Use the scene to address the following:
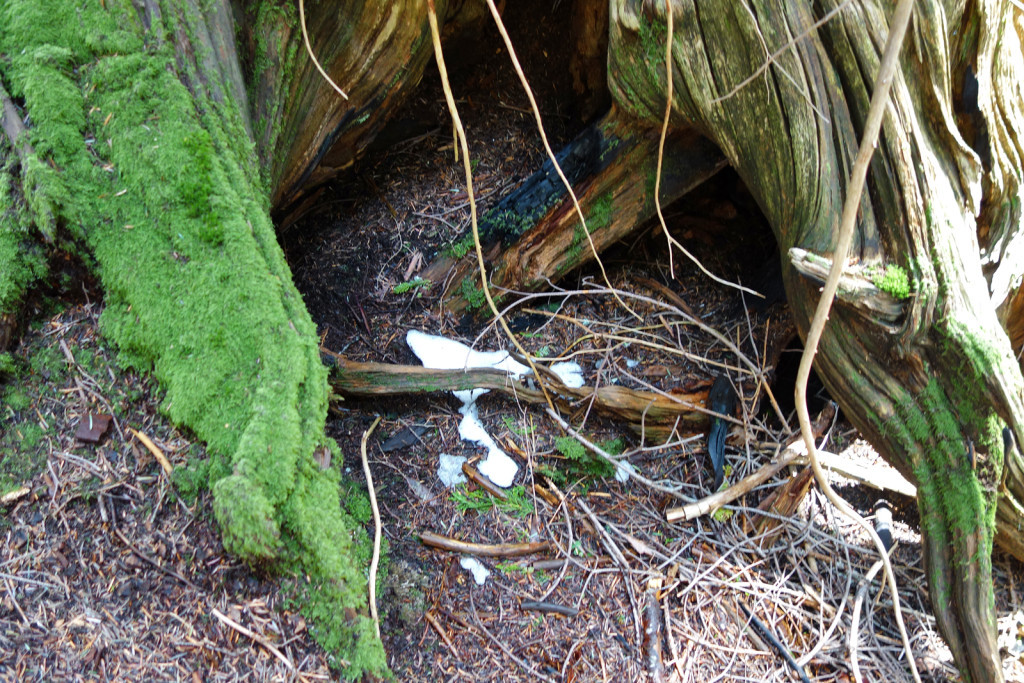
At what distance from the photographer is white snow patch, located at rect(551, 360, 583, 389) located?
3186 millimetres

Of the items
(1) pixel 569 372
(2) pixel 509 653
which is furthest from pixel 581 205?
(2) pixel 509 653

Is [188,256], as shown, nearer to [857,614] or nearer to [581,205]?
[581,205]

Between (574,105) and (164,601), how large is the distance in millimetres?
3224

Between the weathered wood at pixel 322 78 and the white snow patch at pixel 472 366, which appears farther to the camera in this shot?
the white snow patch at pixel 472 366

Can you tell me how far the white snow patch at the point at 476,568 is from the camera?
8.39ft

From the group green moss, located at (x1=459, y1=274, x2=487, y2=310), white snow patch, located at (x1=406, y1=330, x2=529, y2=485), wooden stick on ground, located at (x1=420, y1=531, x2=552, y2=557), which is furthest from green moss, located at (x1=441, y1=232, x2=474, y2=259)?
wooden stick on ground, located at (x1=420, y1=531, x2=552, y2=557)

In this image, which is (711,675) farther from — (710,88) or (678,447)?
(710,88)

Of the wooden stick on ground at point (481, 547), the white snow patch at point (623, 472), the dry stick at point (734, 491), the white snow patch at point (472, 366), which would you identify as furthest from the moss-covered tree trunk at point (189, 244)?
the dry stick at point (734, 491)

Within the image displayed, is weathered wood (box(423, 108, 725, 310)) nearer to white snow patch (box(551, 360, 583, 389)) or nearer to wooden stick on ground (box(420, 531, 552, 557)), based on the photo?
white snow patch (box(551, 360, 583, 389))

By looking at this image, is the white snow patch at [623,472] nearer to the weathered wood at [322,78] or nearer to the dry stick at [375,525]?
the dry stick at [375,525]

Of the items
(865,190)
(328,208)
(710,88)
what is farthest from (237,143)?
(865,190)

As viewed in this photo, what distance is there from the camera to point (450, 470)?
2.85m

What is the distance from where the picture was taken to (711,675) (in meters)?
2.48

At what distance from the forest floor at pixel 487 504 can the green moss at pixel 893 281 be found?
3.30ft
